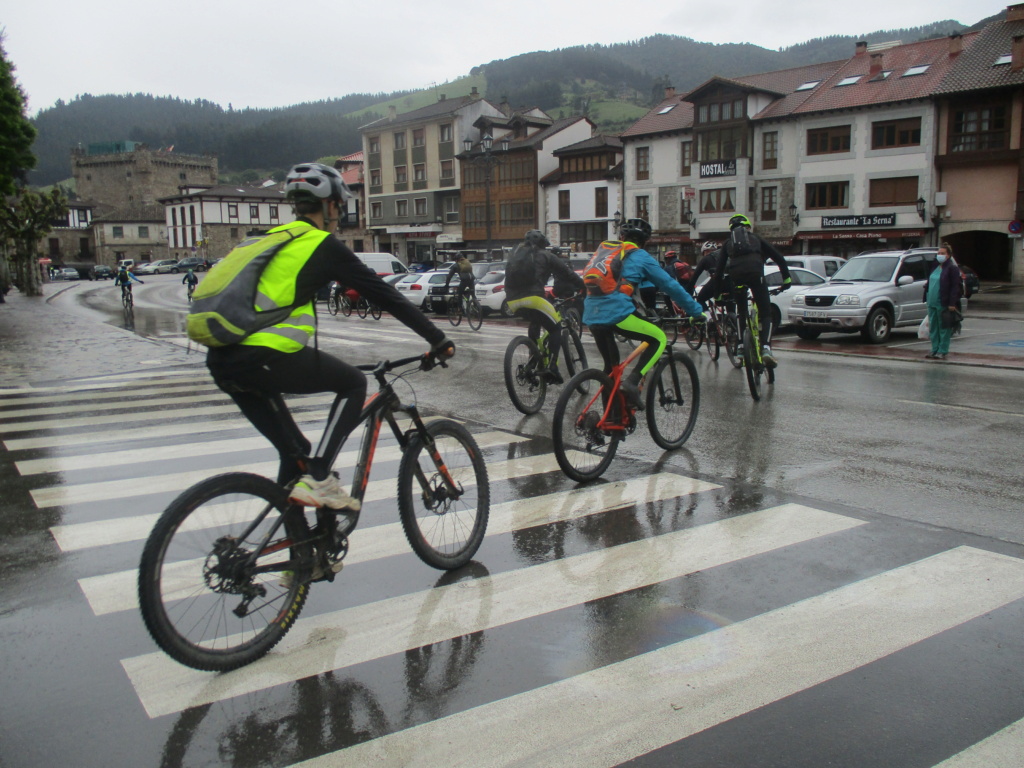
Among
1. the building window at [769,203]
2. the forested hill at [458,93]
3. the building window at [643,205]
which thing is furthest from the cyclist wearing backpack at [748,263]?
the forested hill at [458,93]

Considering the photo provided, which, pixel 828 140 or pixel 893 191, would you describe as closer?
pixel 893 191

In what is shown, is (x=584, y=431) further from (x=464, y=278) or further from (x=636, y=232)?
(x=464, y=278)

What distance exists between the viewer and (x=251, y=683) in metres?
3.31

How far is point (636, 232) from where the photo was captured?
21.5ft

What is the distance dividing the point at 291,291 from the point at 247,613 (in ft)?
4.35

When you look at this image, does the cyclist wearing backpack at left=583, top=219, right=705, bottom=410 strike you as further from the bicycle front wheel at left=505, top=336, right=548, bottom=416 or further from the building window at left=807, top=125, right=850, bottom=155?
the building window at left=807, top=125, right=850, bottom=155

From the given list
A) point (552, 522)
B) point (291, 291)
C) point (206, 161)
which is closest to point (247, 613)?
point (291, 291)

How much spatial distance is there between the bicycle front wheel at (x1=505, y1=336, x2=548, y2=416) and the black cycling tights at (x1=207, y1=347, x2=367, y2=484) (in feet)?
17.0

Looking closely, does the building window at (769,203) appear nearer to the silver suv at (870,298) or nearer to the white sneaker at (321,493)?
the silver suv at (870,298)

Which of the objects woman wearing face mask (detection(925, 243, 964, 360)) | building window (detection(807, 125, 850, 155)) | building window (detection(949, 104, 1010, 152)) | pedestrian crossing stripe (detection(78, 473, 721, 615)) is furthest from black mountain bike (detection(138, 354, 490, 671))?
building window (detection(807, 125, 850, 155))

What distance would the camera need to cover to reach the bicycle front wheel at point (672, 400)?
22.5 ft

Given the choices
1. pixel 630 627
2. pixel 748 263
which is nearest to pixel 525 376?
pixel 748 263

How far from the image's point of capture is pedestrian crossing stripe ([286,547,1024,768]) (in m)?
2.81

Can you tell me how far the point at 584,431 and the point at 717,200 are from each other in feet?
144
